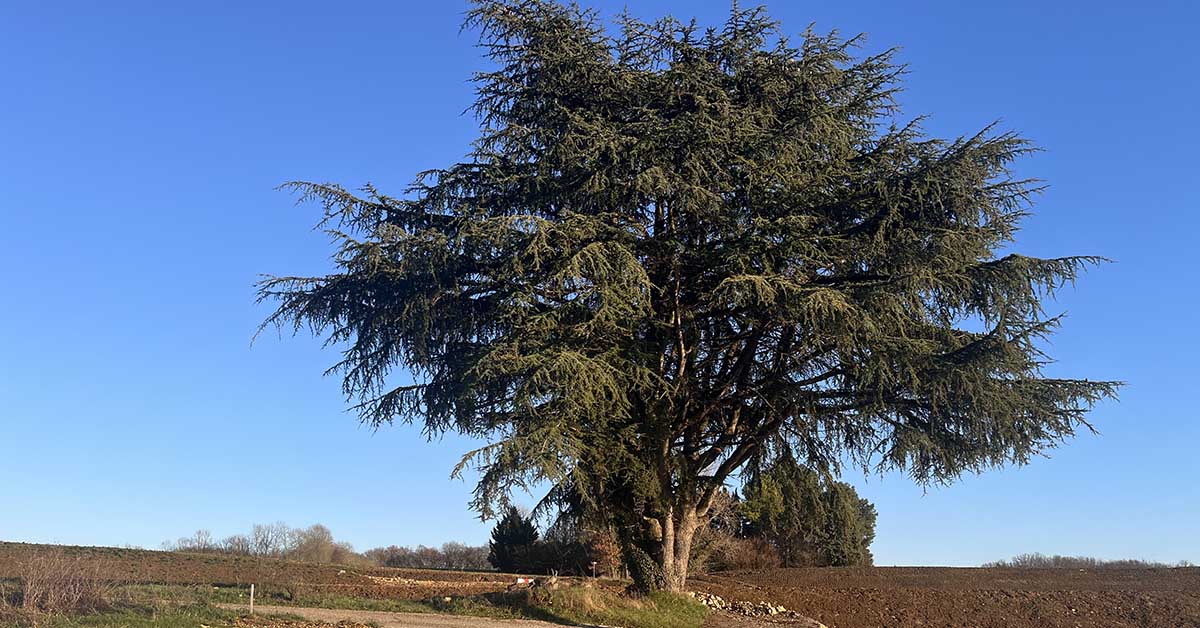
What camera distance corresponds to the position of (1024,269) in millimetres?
17266

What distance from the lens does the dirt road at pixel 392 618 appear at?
48.4ft

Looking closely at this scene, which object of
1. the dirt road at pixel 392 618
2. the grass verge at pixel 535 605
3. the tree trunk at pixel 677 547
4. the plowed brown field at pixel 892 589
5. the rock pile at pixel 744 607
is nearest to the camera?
the dirt road at pixel 392 618

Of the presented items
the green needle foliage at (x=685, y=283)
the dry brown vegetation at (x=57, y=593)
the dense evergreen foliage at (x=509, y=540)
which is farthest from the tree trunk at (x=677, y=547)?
the dense evergreen foliage at (x=509, y=540)

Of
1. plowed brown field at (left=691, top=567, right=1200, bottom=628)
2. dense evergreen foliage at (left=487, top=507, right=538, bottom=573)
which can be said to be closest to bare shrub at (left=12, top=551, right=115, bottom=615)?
plowed brown field at (left=691, top=567, right=1200, bottom=628)

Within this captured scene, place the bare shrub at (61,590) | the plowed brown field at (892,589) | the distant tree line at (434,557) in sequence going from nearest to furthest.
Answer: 1. the bare shrub at (61,590)
2. the plowed brown field at (892,589)
3. the distant tree line at (434,557)

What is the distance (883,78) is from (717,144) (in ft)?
15.2

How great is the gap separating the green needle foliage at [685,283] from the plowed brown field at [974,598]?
3436 mm

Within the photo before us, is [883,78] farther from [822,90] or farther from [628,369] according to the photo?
[628,369]

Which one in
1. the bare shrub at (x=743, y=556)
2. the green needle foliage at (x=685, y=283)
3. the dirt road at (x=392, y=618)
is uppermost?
the green needle foliage at (x=685, y=283)

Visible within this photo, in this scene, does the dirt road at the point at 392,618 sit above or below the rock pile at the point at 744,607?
A: above

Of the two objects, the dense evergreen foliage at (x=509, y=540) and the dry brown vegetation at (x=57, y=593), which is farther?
the dense evergreen foliage at (x=509, y=540)

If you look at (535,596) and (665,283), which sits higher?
(665,283)

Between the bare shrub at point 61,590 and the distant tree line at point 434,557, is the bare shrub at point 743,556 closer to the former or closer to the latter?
the distant tree line at point 434,557

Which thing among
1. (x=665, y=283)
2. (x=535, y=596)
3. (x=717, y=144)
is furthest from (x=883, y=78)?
(x=535, y=596)
